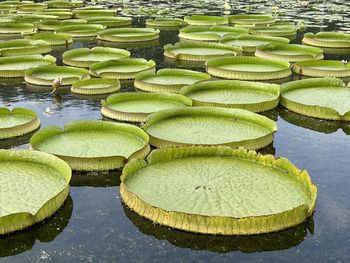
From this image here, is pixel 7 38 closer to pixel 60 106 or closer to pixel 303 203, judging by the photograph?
pixel 60 106

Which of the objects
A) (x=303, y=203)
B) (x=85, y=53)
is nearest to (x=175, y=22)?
(x=85, y=53)

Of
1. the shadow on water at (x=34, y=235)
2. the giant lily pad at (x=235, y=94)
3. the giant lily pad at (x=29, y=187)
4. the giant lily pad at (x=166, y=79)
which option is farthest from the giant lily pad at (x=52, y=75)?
the shadow on water at (x=34, y=235)

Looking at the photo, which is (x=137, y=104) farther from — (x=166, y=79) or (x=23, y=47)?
(x=23, y=47)

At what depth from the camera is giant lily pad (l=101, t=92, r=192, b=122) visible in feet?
21.3

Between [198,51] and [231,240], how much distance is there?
748cm

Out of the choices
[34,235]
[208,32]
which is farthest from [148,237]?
[208,32]

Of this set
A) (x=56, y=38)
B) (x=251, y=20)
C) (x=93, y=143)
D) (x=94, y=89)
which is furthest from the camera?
(x=251, y=20)

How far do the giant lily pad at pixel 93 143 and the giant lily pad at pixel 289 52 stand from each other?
17.1 feet

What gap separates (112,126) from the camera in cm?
Result: 579

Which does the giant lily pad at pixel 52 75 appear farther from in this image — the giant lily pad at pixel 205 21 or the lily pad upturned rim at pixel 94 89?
the giant lily pad at pixel 205 21

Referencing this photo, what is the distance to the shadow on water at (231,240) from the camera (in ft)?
12.7

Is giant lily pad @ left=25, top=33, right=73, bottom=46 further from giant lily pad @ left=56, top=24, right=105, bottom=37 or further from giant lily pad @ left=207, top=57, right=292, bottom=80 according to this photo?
giant lily pad @ left=207, top=57, right=292, bottom=80

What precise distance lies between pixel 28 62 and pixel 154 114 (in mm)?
4607

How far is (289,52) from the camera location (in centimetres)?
1080
